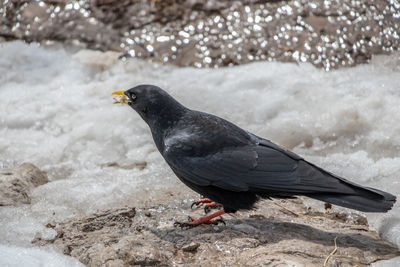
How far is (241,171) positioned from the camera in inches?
162

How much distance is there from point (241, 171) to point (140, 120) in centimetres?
293

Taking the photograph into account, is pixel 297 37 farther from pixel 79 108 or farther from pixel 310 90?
pixel 79 108

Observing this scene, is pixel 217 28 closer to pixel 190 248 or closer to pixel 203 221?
pixel 203 221

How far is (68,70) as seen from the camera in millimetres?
7949

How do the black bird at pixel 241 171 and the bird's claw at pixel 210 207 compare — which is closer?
the black bird at pixel 241 171

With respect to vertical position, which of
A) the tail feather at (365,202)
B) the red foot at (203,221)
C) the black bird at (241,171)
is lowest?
the red foot at (203,221)

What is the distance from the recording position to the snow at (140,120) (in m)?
4.97

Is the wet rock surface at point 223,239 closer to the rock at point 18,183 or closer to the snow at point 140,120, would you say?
the snow at point 140,120

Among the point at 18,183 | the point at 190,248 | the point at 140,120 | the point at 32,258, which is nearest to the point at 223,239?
the point at 190,248

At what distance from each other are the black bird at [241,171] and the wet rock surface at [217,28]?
3.75 m

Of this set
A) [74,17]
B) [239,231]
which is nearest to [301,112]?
[239,231]

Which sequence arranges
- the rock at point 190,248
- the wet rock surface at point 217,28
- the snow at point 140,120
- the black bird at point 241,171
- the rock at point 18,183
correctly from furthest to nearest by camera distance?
the wet rock surface at point 217,28
the snow at point 140,120
the rock at point 18,183
the black bird at point 241,171
the rock at point 190,248

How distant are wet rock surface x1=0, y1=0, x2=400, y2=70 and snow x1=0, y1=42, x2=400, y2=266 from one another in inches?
12.3

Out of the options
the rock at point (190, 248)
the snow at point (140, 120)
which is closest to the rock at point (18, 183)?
the snow at point (140, 120)
